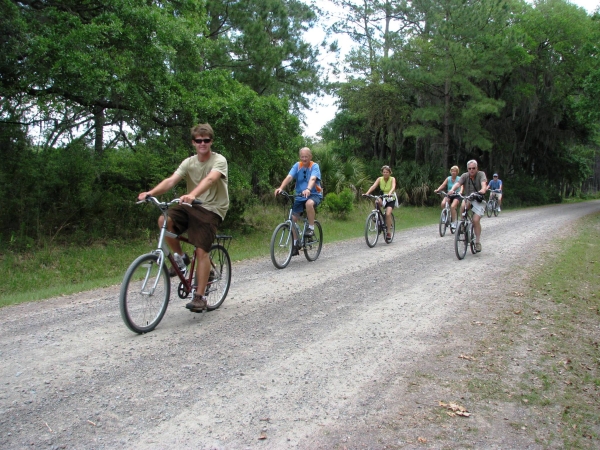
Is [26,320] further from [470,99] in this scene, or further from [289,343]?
[470,99]

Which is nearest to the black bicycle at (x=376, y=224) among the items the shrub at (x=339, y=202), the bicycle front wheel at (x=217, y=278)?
the bicycle front wheel at (x=217, y=278)

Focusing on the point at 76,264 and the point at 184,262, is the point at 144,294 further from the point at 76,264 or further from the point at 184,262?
the point at 76,264

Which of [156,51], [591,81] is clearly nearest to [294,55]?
[156,51]

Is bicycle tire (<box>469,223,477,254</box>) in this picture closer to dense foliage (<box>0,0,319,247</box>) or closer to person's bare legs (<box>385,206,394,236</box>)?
person's bare legs (<box>385,206,394,236</box>)

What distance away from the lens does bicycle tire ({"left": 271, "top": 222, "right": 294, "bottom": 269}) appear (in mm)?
8925

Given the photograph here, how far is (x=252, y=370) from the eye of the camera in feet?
13.9

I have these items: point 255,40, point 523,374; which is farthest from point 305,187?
point 255,40

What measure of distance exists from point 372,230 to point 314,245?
2.80 meters

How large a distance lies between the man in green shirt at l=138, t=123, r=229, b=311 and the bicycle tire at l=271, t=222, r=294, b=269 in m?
3.39

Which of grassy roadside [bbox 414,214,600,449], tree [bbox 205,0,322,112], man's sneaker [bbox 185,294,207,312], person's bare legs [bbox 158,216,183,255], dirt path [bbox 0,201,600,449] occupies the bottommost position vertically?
grassy roadside [bbox 414,214,600,449]

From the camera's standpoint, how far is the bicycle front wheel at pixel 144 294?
15.6 ft

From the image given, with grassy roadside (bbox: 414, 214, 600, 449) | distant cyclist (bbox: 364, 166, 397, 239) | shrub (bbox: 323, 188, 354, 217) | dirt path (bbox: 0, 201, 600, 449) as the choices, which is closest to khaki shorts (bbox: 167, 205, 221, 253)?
dirt path (bbox: 0, 201, 600, 449)

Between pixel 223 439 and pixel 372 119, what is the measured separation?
28.6m

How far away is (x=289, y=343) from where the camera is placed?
496cm
